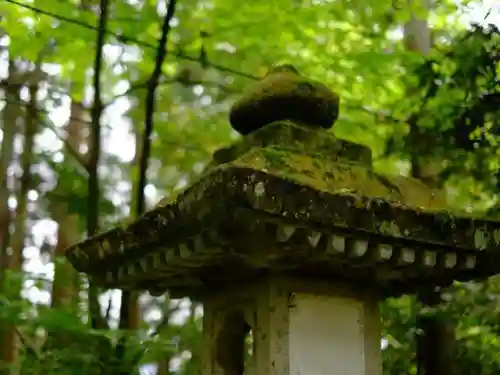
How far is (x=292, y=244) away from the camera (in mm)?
2562

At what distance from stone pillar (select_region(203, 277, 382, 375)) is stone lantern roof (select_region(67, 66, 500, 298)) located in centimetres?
8

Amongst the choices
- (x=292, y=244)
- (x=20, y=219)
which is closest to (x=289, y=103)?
(x=292, y=244)

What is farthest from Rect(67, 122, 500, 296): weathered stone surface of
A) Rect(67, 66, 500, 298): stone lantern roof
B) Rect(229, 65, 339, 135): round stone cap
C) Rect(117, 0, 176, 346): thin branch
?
Rect(117, 0, 176, 346): thin branch

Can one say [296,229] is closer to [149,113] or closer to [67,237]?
[149,113]

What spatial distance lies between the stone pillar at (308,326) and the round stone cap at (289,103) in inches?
31.9

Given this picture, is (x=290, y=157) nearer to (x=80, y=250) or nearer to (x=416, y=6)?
(x=80, y=250)

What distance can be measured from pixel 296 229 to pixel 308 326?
627 millimetres

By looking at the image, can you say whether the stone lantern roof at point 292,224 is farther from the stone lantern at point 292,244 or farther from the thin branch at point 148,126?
the thin branch at point 148,126

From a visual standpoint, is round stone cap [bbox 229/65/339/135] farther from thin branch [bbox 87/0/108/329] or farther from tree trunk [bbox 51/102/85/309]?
tree trunk [bbox 51/102/85/309]

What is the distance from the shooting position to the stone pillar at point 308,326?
9.38 feet

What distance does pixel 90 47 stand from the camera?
19.0ft

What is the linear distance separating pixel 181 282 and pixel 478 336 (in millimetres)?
3152

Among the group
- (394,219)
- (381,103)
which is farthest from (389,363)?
(394,219)

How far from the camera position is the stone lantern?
97.9 inches
